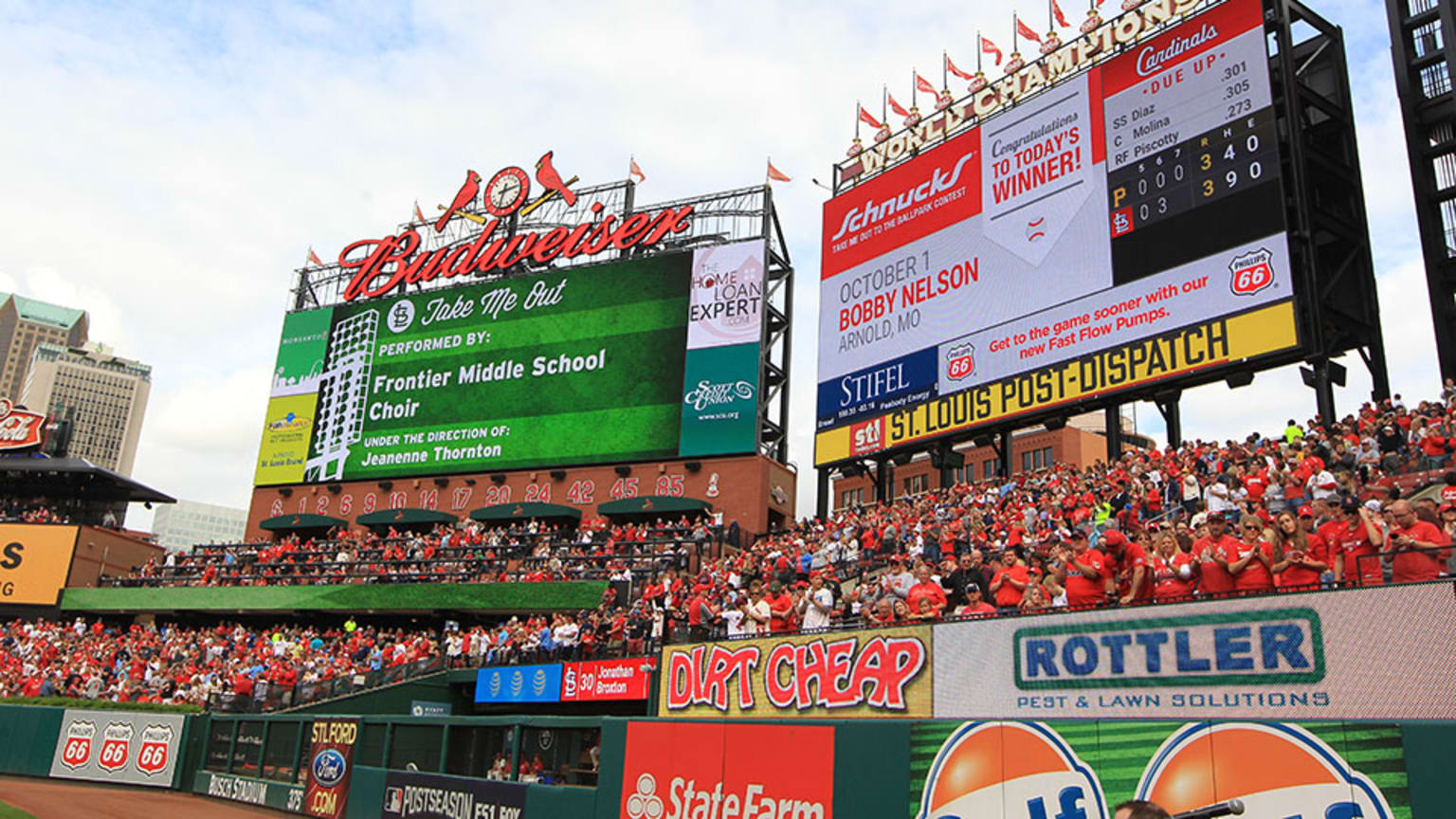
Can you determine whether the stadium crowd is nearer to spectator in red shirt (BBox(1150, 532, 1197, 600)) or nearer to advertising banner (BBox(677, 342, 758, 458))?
spectator in red shirt (BBox(1150, 532, 1197, 600))

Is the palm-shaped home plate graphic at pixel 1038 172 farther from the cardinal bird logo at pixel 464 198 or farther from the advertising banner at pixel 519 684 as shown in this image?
the cardinal bird logo at pixel 464 198

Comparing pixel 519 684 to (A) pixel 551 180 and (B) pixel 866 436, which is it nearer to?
(B) pixel 866 436

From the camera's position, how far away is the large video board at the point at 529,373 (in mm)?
34750

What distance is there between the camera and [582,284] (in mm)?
38812

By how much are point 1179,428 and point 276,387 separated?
33418 mm

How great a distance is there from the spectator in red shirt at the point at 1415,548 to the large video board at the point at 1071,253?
12682 mm

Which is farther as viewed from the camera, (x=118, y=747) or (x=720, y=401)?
(x=720, y=401)

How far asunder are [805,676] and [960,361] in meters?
15.6

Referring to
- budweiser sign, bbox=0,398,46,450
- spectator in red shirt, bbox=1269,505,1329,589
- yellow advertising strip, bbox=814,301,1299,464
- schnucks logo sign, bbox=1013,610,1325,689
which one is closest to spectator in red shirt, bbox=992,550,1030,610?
schnucks logo sign, bbox=1013,610,1325,689

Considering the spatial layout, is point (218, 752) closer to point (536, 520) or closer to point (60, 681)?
point (60, 681)

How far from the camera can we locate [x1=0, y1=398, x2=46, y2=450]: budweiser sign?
46.0 m

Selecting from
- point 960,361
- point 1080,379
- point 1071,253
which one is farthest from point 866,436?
point 1071,253

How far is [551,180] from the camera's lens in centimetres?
4178

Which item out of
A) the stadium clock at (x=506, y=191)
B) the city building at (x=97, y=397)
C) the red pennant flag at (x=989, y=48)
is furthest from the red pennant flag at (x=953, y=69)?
the city building at (x=97, y=397)
